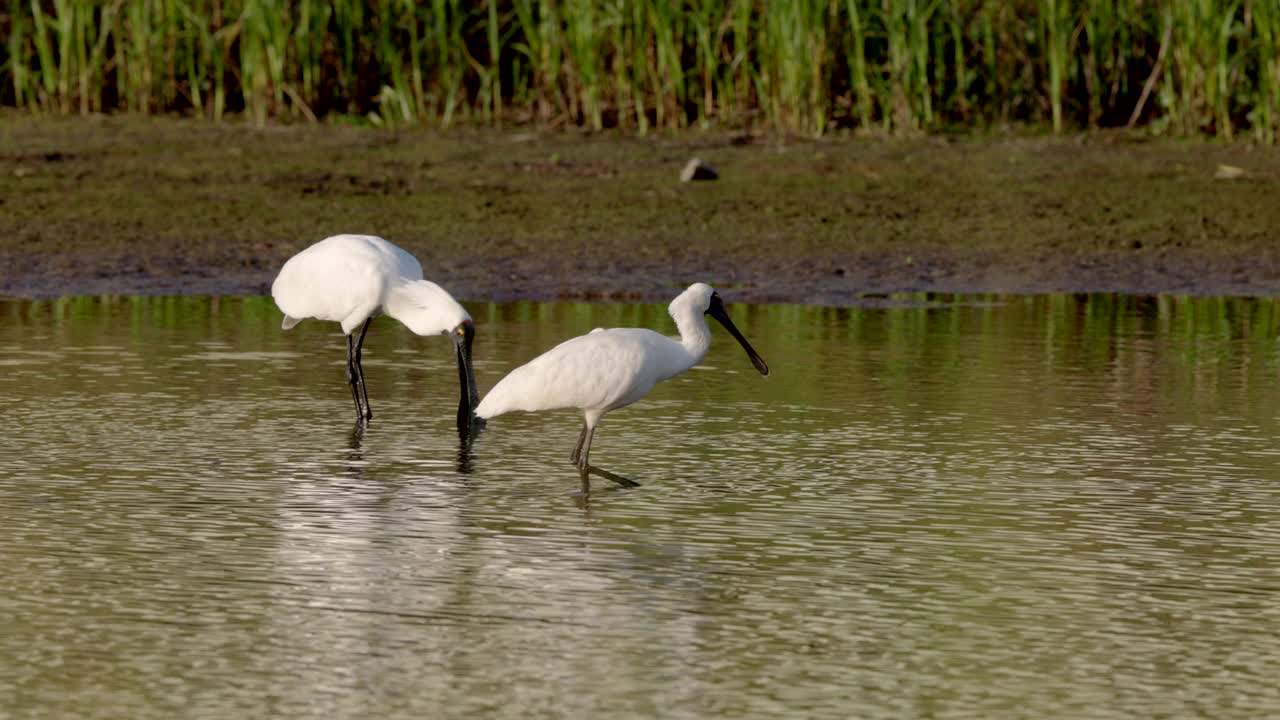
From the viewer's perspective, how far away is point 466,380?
33.4ft

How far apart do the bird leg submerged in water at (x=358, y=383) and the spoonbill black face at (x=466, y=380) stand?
1.19 feet

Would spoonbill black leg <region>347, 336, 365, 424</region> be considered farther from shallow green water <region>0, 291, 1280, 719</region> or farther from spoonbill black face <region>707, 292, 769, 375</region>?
spoonbill black face <region>707, 292, 769, 375</region>

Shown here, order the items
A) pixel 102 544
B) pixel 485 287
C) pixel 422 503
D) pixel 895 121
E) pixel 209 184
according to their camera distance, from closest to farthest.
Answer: pixel 102 544, pixel 422 503, pixel 485 287, pixel 209 184, pixel 895 121

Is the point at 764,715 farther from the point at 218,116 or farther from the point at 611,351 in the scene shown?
the point at 218,116

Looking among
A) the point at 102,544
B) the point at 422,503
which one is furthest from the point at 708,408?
the point at 102,544

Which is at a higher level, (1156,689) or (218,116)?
(218,116)

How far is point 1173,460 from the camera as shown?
29.0 feet

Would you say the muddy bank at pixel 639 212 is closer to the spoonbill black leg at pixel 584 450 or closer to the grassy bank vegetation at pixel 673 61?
the grassy bank vegetation at pixel 673 61

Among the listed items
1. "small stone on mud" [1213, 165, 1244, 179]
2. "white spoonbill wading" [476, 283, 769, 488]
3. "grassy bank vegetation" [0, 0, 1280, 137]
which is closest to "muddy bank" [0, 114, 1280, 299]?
"small stone on mud" [1213, 165, 1244, 179]

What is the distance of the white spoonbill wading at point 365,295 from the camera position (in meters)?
10.4

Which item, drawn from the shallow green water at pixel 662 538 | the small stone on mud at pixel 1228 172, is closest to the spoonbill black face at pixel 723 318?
the shallow green water at pixel 662 538

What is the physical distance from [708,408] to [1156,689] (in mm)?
4808

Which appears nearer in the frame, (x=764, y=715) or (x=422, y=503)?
(x=764, y=715)

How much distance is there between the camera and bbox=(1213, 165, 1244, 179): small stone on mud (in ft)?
57.5
